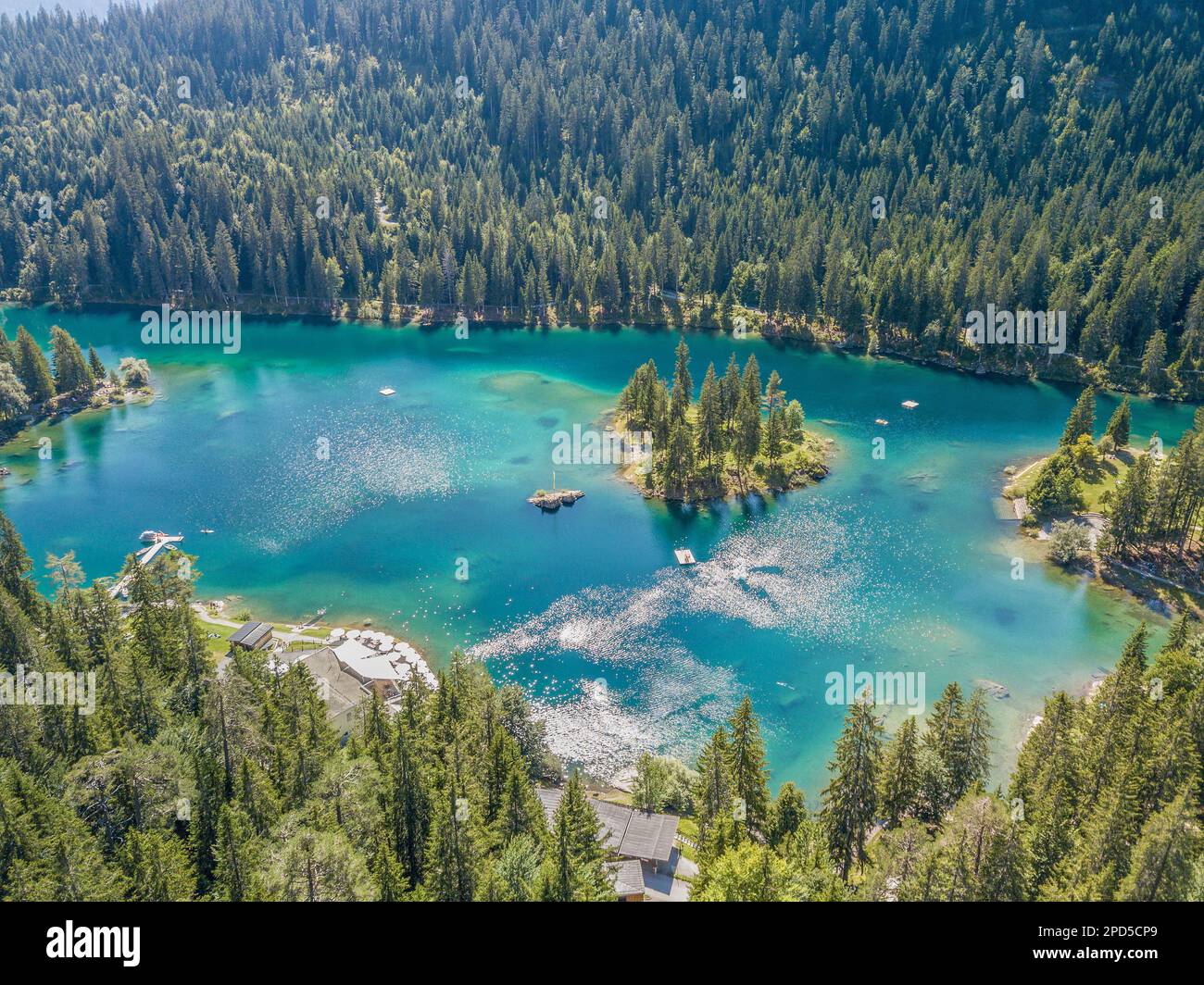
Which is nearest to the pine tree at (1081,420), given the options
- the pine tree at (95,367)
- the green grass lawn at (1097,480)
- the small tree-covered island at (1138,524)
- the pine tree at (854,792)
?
the green grass lawn at (1097,480)

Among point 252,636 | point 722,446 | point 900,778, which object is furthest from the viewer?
point 722,446

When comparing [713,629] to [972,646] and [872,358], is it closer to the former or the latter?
[972,646]

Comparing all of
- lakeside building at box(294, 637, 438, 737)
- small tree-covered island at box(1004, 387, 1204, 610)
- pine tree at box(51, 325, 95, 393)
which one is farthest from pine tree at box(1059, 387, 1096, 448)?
pine tree at box(51, 325, 95, 393)

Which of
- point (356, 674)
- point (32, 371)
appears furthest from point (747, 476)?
point (32, 371)

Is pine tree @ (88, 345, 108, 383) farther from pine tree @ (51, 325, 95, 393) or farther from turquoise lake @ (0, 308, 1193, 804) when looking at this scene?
turquoise lake @ (0, 308, 1193, 804)

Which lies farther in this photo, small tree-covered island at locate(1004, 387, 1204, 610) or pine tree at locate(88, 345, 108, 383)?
pine tree at locate(88, 345, 108, 383)

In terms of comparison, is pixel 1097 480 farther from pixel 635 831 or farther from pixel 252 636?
pixel 252 636

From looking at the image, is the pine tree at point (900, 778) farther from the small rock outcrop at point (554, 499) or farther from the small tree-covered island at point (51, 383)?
the small tree-covered island at point (51, 383)
